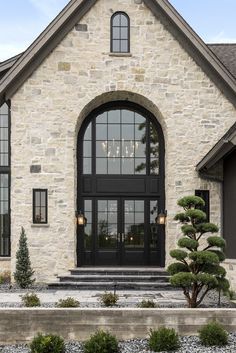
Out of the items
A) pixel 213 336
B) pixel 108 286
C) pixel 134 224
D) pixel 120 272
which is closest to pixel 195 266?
pixel 213 336

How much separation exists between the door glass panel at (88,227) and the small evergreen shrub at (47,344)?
7.46 meters

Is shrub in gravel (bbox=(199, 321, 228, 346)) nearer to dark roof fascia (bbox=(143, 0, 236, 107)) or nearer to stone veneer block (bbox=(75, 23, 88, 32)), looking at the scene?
dark roof fascia (bbox=(143, 0, 236, 107))

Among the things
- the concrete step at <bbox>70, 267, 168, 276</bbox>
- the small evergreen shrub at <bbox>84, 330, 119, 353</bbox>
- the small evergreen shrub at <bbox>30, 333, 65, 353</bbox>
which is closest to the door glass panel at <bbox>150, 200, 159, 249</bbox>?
the concrete step at <bbox>70, 267, 168, 276</bbox>

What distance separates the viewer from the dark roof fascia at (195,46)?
16375mm

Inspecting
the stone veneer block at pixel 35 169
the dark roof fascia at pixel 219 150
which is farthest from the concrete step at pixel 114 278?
the dark roof fascia at pixel 219 150

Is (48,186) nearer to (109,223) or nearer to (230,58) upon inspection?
(109,223)

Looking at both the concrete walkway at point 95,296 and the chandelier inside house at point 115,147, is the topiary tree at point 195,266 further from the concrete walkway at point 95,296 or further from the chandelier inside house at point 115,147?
the chandelier inside house at point 115,147

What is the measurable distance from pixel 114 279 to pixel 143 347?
18.6ft

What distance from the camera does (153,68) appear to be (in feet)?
55.9

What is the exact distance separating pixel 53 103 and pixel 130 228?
212 inches

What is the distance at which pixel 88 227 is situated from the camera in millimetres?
17734

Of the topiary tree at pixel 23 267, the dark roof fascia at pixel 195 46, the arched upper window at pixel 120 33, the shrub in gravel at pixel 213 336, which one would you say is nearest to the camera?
the shrub in gravel at pixel 213 336

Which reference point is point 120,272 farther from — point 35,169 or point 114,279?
point 35,169

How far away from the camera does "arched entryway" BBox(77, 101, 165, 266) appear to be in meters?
17.7
